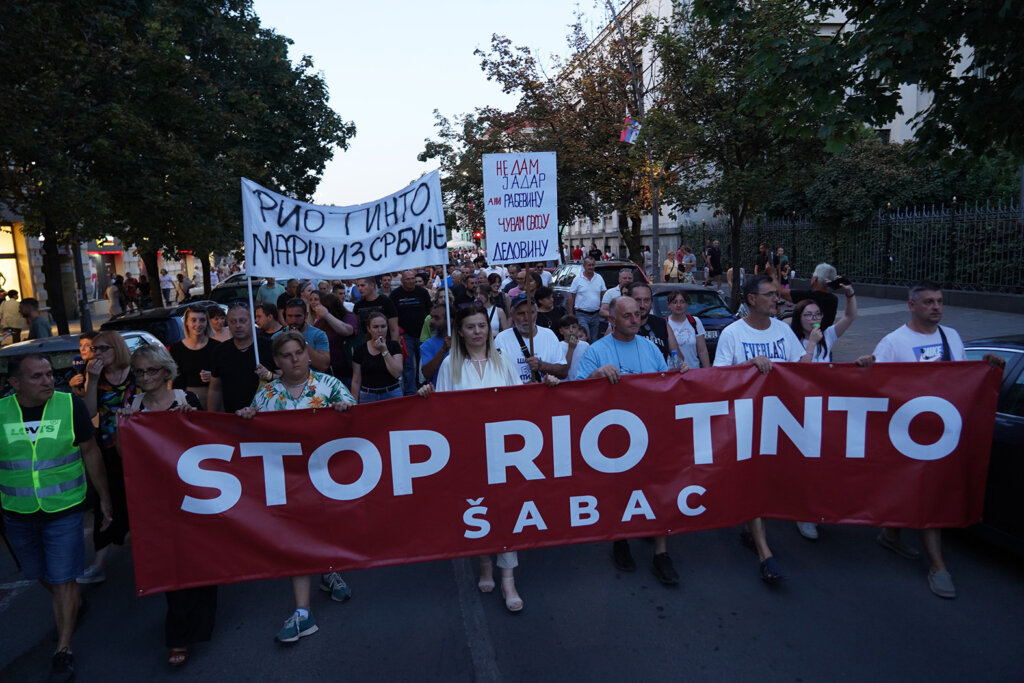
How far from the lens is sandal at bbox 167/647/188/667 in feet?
13.3

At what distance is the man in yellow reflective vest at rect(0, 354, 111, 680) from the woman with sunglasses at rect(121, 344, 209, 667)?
1.13ft

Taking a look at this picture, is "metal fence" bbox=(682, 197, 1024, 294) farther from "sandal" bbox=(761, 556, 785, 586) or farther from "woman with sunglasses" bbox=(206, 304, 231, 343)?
"woman with sunglasses" bbox=(206, 304, 231, 343)

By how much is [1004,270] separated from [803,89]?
1132 cm

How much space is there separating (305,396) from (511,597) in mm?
1801

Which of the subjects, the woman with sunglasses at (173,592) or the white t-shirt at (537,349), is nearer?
the woman with sunglasses at (173,592)

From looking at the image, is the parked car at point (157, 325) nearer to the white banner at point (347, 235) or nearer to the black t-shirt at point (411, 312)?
the black t-shirt at point (411, 312)

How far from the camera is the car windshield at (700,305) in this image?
1097 cm

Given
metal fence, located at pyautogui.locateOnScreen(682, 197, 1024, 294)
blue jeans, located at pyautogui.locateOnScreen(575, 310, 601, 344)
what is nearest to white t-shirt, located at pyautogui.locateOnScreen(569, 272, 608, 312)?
blue jeans, located at pyautogui.locateOnScreen(575, 310, 601, 344)

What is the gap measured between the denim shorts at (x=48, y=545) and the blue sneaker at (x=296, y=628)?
1.21m

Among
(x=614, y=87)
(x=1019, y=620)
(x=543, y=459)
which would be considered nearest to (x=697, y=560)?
(x=543, y=459)

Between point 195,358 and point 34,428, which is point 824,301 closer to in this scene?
point 195,358

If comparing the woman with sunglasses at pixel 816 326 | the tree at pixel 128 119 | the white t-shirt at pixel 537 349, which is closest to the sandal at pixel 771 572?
the woman with sunglasses at pixel 816 326

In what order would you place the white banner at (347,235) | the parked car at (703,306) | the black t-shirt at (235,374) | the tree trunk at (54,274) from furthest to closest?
1. the tree trunk at (54,274)
2. the parked car at (703,306)
3. the black t-shirt at (235,374)
4. the white banner at (347,235)

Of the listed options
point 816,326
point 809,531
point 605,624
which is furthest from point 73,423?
point 816,326
